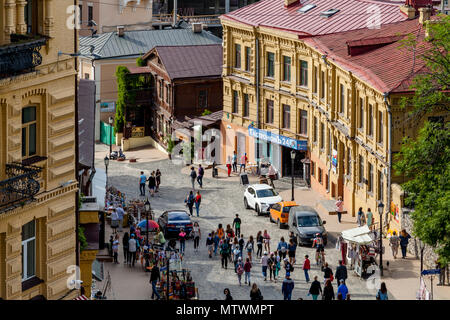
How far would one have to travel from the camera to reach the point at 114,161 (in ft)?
223

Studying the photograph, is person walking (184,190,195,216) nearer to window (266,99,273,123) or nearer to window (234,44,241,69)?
window (266,99,273,123)

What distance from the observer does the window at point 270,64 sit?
61.7 m

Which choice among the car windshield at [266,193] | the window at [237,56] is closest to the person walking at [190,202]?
the car windshield at [266,193]

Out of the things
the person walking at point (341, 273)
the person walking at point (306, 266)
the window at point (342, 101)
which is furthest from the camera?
the window at point (342, 101)

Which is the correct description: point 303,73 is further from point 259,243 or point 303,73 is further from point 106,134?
point 106,134

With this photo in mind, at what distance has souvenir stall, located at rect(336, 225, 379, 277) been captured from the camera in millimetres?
41438

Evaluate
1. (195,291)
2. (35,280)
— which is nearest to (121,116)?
(195,291)

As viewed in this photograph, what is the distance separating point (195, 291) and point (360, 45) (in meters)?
19.8

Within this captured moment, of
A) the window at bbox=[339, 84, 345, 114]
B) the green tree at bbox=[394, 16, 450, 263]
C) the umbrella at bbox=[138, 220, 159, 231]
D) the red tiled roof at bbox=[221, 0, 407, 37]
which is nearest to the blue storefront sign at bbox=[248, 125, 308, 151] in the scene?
the window at bbox=[339, 84, 345, 114]

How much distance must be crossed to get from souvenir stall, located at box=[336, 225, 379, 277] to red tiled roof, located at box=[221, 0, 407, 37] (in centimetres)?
1782

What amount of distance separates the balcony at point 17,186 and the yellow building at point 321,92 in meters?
25.9

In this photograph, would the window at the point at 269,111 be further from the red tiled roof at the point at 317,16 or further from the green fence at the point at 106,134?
the green fence at the point at 106,134

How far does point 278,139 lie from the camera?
200ft
